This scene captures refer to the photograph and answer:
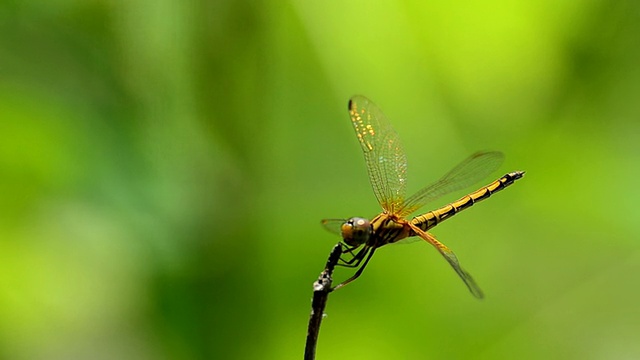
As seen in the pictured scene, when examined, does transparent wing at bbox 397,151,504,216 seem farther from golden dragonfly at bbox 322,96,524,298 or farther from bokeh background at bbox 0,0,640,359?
bokeh background at bbox 0,0,640,359

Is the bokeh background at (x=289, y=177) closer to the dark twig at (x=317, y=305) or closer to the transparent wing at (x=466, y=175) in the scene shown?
the transparent wing at (x=466, y=175)

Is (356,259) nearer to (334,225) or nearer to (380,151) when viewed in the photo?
(334,225)

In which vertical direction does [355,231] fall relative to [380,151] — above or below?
below

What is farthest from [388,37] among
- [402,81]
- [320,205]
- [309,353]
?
[309,353]

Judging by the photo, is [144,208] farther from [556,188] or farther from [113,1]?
[556,188]

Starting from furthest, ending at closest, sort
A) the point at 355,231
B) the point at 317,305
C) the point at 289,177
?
1. the point at 289,177
2. the point at 355,231
3. the point at 317,305

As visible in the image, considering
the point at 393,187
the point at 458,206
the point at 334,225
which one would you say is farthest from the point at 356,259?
the point at 458,206

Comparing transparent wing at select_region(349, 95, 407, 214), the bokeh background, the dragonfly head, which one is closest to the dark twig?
the dragonfly head
